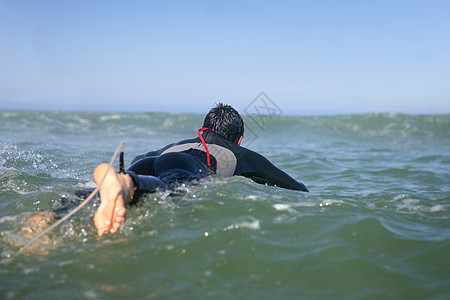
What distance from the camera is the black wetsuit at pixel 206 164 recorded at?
3555 mm

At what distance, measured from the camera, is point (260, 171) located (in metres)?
3.98

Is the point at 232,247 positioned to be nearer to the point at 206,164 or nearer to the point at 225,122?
the point at 206,164

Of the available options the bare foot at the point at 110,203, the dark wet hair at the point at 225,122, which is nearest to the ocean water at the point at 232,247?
the bare foot at the point at 110,203

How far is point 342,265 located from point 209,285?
2.83 ft

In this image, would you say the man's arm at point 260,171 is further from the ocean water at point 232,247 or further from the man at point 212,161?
the ocean water at point 232,247

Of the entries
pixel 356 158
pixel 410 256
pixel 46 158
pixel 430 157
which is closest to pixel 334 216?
pixel 410 256

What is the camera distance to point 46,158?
644 cm

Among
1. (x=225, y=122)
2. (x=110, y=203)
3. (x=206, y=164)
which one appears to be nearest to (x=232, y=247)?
(x=110, y=203)

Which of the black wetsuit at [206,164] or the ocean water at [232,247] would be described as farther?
the black wetsuit at [206,164]

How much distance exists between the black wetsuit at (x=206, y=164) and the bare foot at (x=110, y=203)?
738 mm

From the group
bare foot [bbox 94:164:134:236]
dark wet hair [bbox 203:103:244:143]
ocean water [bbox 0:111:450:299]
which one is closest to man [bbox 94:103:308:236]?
dark wet hair [bbox 203:103:244:143]

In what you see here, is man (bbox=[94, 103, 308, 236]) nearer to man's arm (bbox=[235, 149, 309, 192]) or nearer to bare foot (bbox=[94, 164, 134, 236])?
man's arm (bbox=[235, 149, 309, 192])

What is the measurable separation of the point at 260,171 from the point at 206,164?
577 mm

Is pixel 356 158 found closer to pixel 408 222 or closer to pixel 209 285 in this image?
pixel 408 222
